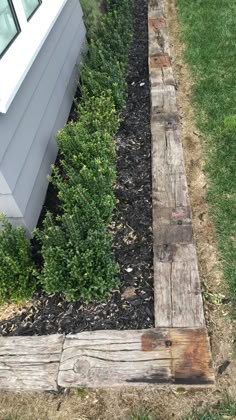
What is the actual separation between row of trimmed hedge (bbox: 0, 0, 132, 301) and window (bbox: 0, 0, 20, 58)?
0.91m

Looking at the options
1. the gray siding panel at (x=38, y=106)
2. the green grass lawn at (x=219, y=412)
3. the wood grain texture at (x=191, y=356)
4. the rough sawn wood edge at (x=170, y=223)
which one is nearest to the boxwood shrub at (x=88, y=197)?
the gray siding panel at (x=38, y=106)

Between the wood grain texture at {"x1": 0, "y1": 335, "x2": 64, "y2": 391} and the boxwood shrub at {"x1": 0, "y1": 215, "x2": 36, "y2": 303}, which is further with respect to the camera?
the boxwood shrub at {"x1": 0, "y1": 215, "x2": 36, "y2": 303}

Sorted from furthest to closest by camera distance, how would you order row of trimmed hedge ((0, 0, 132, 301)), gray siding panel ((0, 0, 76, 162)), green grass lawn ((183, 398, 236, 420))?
gray siding panel ((0, 0, 76, 162)) < row of trimmed hedge ((0, 0, 132, 301)) < green grass lawn ((183, 398, 236, 420))

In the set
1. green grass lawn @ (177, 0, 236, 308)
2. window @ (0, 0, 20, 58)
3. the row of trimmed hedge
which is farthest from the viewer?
green grass lawn @ (177, 0, 236, 308)

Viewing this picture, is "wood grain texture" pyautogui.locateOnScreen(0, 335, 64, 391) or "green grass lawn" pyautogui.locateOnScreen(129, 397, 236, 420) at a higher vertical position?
"wood grain texture" pyautogui.locateOnScreen(0, 335, 64, 391)

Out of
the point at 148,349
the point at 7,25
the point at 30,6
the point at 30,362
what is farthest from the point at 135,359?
the point at 30,6

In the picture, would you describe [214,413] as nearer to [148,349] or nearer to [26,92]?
[148,349]

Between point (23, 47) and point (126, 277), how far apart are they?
2.14m

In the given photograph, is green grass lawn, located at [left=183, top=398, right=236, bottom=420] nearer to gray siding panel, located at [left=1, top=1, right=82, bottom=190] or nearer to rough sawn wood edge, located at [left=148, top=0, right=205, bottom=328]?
rough sawn wood edge, located at [left=148, top=0, right=205, bottom=328]

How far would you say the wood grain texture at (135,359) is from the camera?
2.38 m

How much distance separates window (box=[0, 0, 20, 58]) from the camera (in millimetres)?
3173

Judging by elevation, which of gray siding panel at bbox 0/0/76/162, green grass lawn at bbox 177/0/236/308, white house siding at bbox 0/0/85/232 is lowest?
green grass lawn at bbox 177/0/236/308

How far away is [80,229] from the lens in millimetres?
2992

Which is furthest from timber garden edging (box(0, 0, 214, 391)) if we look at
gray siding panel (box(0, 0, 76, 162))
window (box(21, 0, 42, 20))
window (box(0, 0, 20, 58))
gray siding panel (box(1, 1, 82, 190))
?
window (box(21, 0, 42, 20))
